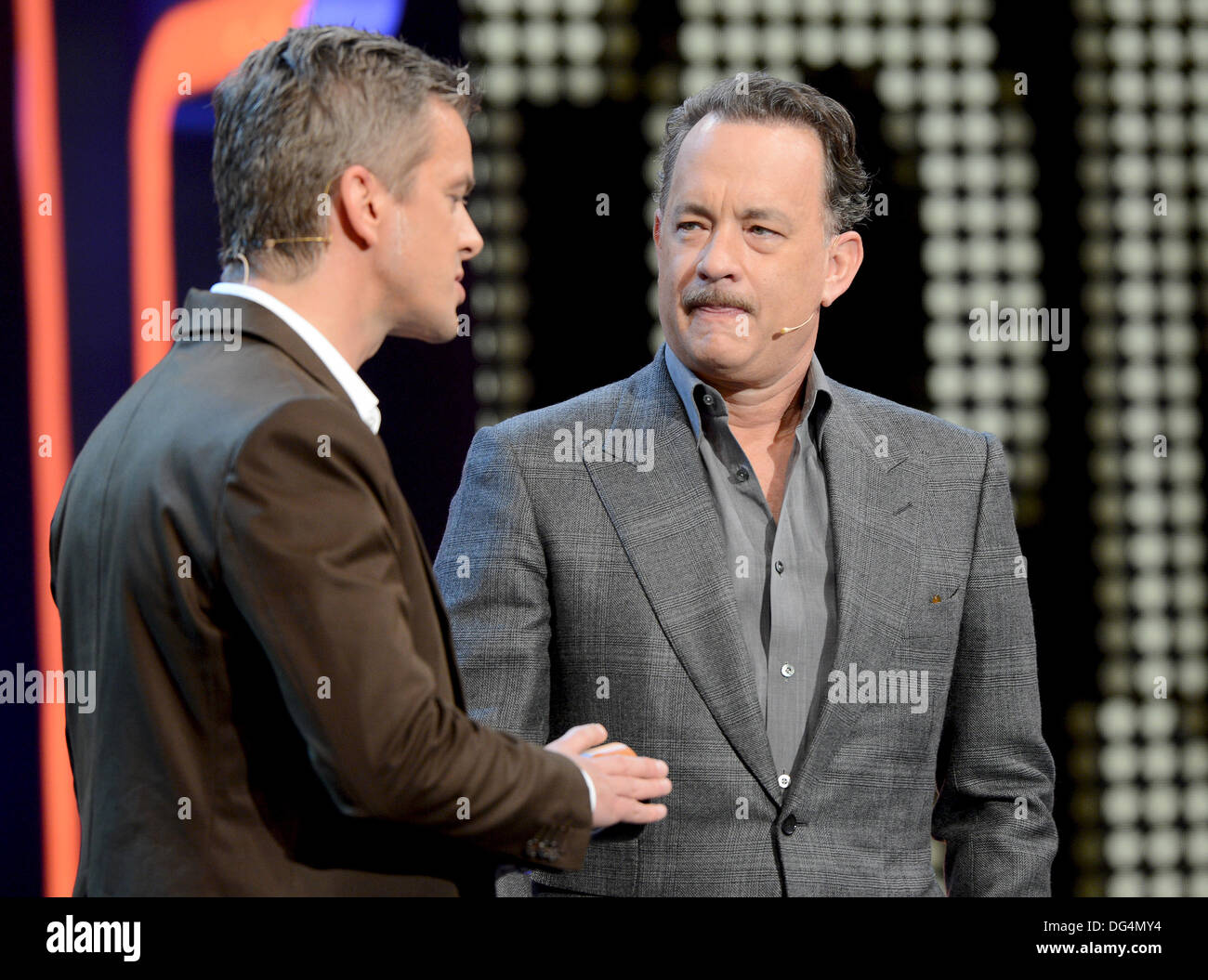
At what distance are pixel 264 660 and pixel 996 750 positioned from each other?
1.27 meters

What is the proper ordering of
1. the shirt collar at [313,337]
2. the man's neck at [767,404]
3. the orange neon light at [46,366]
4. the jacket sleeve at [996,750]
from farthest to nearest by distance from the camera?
the orange neon light at [46,366], the man's neck at [767,404], the jacket sleeve at [996,750], the shirt collar at [313,337]

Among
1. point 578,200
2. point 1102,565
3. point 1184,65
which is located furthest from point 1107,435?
point 578,200

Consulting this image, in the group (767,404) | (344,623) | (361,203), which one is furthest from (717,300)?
(344,623)

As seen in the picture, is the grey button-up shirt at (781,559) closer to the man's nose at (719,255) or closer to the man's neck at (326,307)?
the man's nose at (719,255)

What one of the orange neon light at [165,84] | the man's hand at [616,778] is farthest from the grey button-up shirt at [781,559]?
the orange neon light at [165,84]

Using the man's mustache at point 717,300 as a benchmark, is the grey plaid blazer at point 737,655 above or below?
below

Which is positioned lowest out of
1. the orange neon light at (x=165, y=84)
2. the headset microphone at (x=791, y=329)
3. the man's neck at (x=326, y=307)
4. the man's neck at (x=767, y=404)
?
the man's neck at (x=767, y=404)

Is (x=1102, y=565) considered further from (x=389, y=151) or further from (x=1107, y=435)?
(x=389, y=151)

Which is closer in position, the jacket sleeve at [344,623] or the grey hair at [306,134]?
the jacket sleeve at [344,623]

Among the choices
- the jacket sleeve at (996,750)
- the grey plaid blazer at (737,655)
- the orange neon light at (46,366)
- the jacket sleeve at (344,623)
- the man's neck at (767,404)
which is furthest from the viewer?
the orange neon light at (46,366)

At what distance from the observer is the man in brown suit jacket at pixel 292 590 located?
4.49 feet

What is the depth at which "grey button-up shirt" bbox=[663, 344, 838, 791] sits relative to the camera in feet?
6.61

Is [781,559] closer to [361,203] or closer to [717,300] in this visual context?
[717,300]

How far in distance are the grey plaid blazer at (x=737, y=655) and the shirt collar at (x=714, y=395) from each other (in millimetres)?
24
